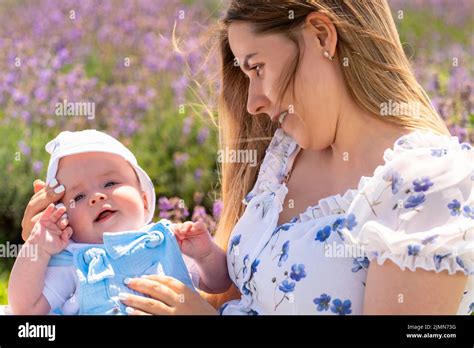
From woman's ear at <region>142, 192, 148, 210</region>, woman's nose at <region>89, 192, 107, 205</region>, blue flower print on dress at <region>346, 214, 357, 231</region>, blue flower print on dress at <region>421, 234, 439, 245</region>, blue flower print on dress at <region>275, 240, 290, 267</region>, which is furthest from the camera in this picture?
woman's ear at <region>142, 192, 148, 210</region>

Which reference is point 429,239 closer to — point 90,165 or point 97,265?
point 97,265

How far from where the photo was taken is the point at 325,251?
82.2 inches

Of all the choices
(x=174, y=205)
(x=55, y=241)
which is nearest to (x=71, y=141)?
(x=55, y=241)

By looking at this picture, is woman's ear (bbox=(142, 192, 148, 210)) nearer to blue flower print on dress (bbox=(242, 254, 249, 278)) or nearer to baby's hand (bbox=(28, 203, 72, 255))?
baby's hand (bbox=(28, 203, 72, 255))

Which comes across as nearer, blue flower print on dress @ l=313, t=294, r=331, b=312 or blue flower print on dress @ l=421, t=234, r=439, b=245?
blue flower print on dress @ l=421, t=234, r=439, b=245

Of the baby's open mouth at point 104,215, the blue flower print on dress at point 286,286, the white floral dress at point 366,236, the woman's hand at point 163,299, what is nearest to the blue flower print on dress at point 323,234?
the white floral dress at point 366,236

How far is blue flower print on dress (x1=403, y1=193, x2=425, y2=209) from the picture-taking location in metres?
1.97

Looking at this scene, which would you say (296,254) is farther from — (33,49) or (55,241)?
(33,49)

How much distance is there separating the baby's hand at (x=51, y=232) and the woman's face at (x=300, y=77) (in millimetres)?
532

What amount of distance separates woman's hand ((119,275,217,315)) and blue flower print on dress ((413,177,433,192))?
59cm

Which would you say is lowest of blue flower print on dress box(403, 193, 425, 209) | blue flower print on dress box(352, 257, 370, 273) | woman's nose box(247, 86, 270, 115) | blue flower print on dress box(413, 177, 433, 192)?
blue flower print on dress box(352, 257, 370, 273)

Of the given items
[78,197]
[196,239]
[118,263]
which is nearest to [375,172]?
[196,239]

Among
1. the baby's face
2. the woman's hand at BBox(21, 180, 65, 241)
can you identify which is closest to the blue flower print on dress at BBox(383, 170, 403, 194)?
the baby's face
